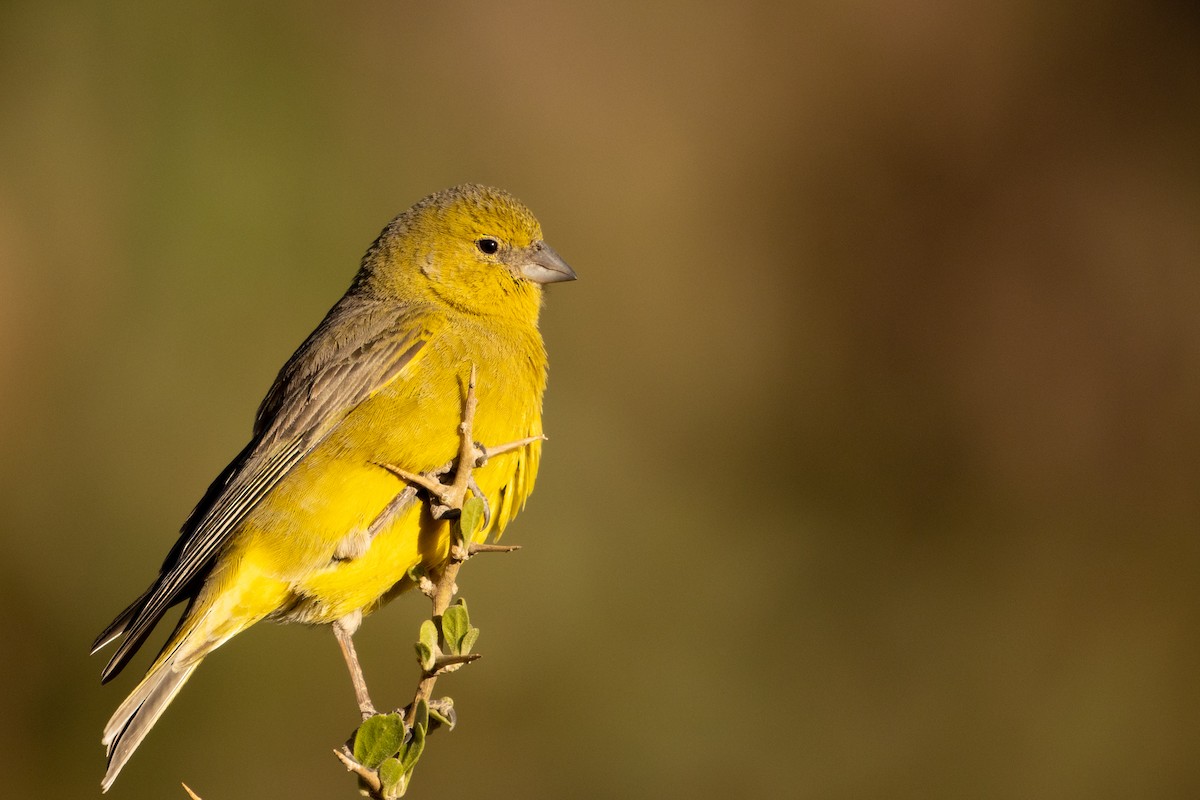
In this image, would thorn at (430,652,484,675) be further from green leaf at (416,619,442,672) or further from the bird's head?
the bird's head

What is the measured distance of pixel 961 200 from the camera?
764cm

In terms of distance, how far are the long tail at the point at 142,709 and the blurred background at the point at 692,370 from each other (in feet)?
6.06

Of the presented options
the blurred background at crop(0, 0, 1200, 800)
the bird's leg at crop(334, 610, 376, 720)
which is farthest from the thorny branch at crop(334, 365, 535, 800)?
the blurred background at crop(0, 0, 1200, 800)

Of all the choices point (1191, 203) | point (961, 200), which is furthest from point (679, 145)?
point (1191, 203)

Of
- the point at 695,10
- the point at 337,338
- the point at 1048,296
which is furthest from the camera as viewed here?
the point at 695,10

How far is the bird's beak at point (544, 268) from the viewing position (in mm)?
4734

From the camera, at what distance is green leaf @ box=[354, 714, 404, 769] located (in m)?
2.76

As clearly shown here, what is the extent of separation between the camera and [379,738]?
110 inches

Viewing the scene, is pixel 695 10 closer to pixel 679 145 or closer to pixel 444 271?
pixel 679 145

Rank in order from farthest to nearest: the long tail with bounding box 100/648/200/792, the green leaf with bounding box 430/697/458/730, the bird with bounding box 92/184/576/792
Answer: the bird with bounding box 92/184/576/792 < the long tail with bounding box 100/648/200/792 < the green leaf with bounding box 430/697/458/730

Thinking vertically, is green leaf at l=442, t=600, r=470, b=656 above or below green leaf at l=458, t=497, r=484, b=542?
below

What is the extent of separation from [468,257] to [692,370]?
2.71 m

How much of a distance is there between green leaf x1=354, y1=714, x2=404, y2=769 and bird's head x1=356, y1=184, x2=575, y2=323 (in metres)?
2.01

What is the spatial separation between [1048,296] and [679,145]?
2332mm
